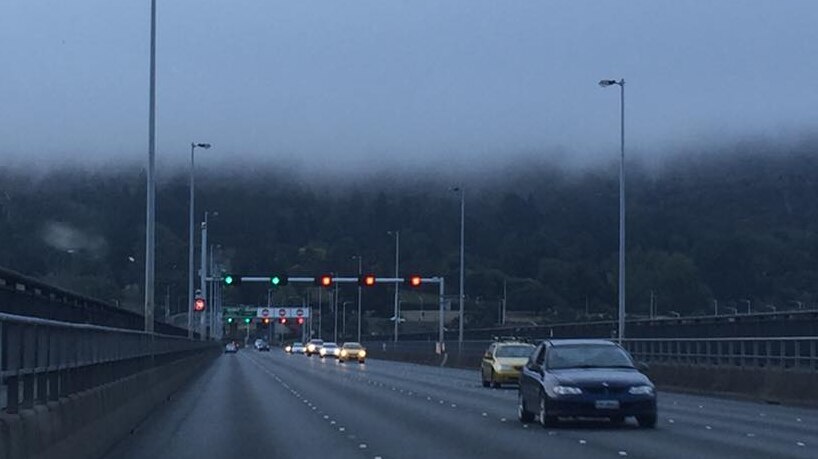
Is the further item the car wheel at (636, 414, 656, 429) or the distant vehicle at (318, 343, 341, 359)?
the distant vehicle at (318, 343, 341, 359)

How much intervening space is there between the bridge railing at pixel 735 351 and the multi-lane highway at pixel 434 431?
1770 millimetres

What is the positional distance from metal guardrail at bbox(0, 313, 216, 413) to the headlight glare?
7.31 meters

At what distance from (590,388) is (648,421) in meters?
1.20

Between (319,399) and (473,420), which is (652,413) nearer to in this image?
(473,420)

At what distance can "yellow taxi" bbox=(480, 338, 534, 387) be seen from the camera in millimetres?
48312

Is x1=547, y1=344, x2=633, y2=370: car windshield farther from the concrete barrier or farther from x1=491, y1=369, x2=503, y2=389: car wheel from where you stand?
x1=491, y1=369, x2=503, y2=389: car wheel

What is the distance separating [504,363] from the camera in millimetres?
48656

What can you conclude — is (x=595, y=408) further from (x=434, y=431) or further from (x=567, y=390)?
(x=434, y=431)

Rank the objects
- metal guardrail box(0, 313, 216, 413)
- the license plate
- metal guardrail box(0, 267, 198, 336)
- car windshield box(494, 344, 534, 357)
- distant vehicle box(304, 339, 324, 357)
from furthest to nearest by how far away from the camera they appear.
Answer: distant vehicle box(304, 339, 324, 357) < car windshield box(494, 344, 534, 357) < the license plate < metal guardrail box(0, 267, 198, 336) < metal guardrail box(0, 313, 216, 413)

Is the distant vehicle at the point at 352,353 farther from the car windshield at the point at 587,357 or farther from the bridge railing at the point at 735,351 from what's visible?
the car windshield at the point at 587,357

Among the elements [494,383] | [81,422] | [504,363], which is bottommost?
[494,383]

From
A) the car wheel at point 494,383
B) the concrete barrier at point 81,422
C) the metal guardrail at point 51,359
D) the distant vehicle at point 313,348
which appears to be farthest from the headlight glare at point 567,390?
the distant vehicle at point 313,348

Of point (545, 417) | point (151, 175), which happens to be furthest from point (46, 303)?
Answer: point (151, 175)

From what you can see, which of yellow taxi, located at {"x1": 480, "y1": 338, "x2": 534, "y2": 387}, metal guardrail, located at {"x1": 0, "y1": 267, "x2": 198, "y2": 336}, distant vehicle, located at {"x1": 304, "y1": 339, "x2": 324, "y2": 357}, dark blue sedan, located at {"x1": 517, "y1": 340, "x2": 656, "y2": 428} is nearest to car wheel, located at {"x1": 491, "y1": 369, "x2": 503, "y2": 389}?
yellow taxi, located at {"x1": 480, "y1": 338, "x2": 534, "y2": 387}
